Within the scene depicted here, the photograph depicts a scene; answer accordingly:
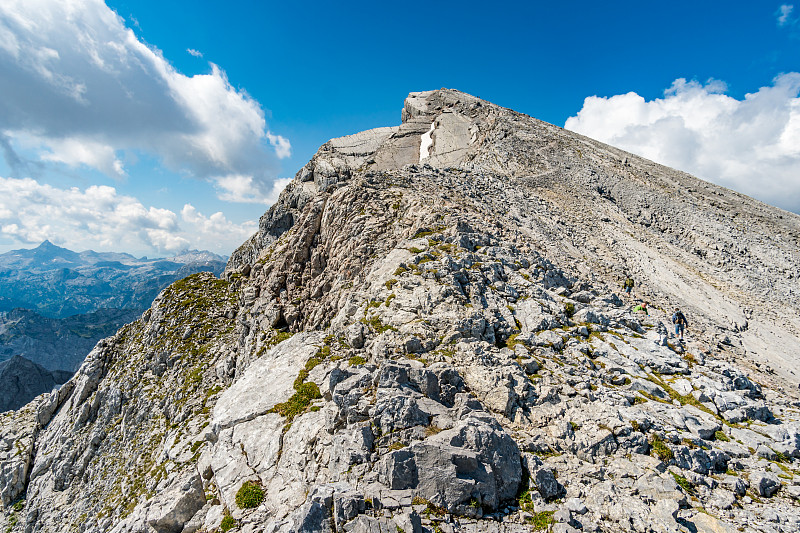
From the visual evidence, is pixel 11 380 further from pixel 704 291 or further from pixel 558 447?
pixel 704 291

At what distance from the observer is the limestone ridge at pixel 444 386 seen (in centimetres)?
1131

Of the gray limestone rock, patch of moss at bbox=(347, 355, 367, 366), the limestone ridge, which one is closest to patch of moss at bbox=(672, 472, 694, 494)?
the limestone ridge

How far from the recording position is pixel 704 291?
36219 mm

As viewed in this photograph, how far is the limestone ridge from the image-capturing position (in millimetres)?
11312

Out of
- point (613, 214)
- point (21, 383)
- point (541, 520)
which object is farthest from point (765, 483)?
point (21, 383)

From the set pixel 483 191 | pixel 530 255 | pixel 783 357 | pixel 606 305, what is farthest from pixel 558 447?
pixel 483 191

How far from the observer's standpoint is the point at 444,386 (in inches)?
578

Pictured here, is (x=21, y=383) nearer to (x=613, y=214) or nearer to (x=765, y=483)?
(x=613, y=214)

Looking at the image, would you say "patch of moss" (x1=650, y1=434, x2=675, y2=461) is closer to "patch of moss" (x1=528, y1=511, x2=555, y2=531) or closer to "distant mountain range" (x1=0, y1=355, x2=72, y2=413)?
"patch of moss" (x1=528, y1=511, x2=555, y2=531)

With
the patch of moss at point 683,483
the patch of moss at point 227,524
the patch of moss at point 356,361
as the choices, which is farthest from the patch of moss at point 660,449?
the patch of moss at point 227,524

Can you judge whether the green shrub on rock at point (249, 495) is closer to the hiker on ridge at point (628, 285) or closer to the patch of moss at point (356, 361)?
the patch of moss at point (356, 361)

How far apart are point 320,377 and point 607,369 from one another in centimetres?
1441

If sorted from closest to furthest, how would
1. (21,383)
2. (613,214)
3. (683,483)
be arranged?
(683,483) → (613,214) → (21,383)

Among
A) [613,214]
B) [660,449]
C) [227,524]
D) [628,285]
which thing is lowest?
[227,524]
